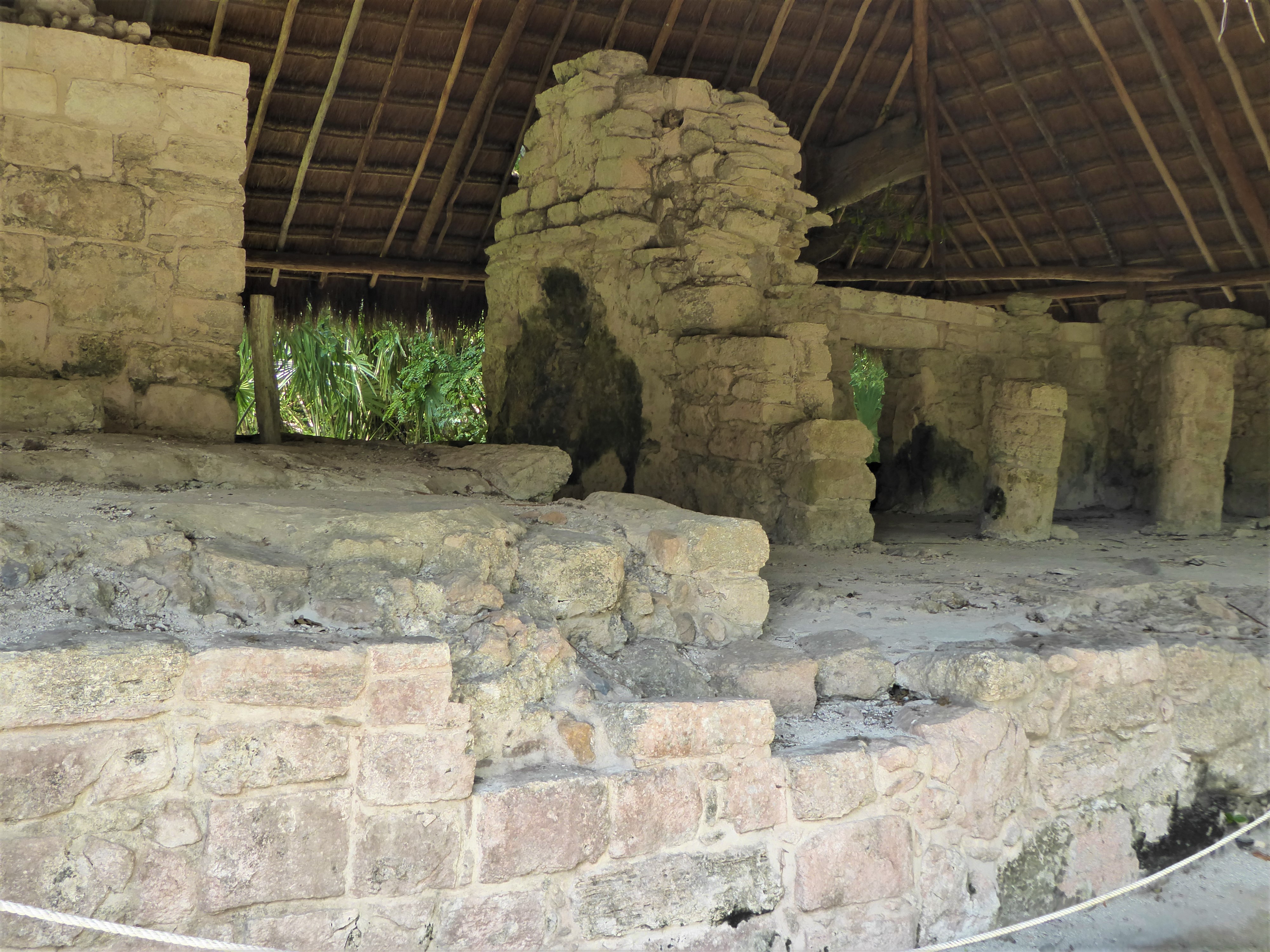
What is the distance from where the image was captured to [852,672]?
11.3 ft

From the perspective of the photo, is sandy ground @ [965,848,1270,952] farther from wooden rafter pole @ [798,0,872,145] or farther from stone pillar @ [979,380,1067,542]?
wooden rafter pole @ [798,0,872,145]

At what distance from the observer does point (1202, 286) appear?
9.16 metres

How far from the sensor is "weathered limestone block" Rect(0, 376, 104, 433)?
3.85 metres

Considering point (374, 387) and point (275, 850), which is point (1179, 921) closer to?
point (275, 850)

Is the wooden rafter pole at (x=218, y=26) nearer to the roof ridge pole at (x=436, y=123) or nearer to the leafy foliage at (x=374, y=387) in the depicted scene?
the roof ridge pole at (x=436, y=123)

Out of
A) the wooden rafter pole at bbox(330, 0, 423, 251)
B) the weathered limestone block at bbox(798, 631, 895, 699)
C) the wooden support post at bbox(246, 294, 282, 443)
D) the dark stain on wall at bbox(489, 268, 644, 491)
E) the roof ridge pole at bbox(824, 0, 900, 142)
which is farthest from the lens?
the roof ridge pole at bbox(824, 0, 900, 142)

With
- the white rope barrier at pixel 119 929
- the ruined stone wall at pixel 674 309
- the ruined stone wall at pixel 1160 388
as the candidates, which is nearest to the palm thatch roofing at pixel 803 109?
the ruined stone wall at pixel 1160 388

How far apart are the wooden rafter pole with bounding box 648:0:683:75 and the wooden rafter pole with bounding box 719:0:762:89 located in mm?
553

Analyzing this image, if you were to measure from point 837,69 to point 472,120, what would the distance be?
2.95 meters

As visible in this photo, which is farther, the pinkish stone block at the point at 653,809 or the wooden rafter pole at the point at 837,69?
the wooden rafter pole at the point at 837,69

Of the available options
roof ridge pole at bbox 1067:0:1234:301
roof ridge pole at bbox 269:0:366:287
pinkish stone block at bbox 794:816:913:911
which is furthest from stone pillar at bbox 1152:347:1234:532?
roof ridge pole at bbox 269:0:366:287

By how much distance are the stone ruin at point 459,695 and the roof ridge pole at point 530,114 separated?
290cm

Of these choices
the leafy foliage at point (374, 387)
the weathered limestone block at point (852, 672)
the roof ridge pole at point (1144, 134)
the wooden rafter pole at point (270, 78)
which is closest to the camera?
the weathered limestone block at point (852, 672)

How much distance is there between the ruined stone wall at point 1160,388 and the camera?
887 centimetres
